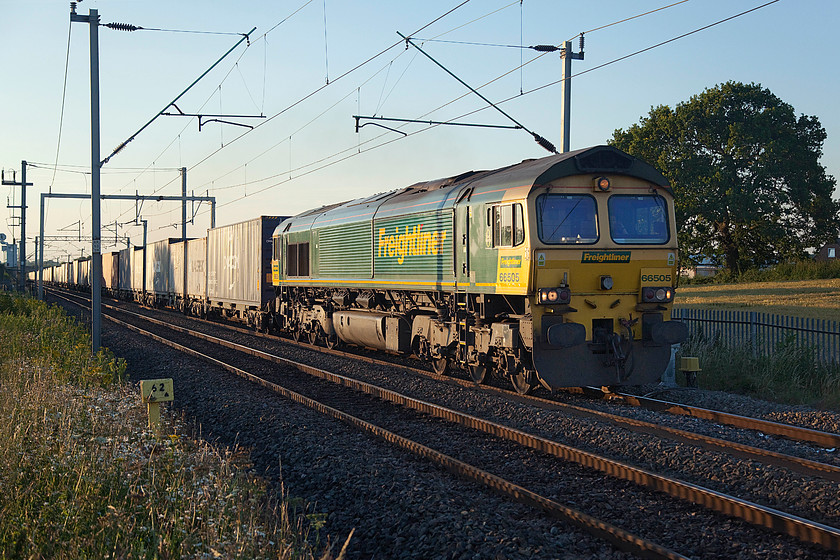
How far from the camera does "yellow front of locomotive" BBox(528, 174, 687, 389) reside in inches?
420

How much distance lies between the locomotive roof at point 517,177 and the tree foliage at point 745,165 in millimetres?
33189

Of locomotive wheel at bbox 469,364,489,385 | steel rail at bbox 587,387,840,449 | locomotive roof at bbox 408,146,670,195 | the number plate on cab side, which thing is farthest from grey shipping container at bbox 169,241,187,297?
steel rail at bbox 587,387,840,449

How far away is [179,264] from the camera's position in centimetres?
3528

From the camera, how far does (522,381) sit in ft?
38.0

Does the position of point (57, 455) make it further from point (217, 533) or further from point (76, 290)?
point (76, 290)

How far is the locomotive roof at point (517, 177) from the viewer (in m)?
11.0

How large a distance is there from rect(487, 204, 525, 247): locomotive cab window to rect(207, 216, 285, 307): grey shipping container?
44.9ft

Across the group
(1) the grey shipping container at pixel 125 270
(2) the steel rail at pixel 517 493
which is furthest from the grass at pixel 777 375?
(1) the grey shipping container at pixel 125 270

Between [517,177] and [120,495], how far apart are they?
7.46m

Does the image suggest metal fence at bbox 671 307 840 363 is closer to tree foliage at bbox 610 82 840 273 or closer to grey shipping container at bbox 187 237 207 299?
grey shipping container at bbox 187 237 207 299

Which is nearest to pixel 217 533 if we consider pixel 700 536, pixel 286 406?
pixel 700 536

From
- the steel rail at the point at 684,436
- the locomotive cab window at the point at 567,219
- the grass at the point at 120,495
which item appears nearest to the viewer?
the grass at the point at 120,495

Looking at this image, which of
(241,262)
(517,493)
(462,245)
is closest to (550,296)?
(462,245)

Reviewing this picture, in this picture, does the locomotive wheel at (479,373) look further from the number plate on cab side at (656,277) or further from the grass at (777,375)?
the grass at (777,375)
